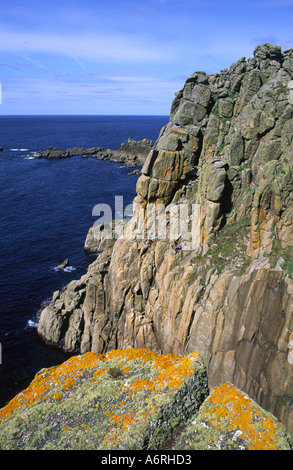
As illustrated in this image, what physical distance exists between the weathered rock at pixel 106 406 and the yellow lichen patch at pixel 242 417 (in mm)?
646

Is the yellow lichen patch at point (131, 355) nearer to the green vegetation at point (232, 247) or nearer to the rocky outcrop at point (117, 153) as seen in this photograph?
the green vegetation at point (232, 247)

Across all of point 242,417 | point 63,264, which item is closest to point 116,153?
point 63,264

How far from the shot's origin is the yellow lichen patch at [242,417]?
27.7 feet

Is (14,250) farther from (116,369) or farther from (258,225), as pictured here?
(116,369)

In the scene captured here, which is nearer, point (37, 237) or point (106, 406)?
point (106, 406)

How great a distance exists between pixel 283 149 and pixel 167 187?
14288 mm

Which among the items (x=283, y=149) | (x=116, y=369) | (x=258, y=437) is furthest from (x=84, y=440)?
(x=283, y=149)

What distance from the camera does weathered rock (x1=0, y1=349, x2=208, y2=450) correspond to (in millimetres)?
9234

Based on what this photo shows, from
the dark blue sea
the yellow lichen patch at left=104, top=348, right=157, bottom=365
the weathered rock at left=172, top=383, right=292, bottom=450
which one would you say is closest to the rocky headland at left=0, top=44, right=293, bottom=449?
the weathered rock at left=172, top=383, right=292, bottom=450

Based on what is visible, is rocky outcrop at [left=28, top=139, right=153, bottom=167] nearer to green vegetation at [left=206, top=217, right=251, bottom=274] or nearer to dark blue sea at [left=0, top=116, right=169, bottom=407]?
dark blue sea at [left=0, top=116, right=169, bottom=407]

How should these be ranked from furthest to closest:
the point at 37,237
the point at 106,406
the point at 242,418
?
1. the point at 37,237
2. the point at 106,406
3. the point at 242,418

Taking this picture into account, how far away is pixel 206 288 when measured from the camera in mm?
28234

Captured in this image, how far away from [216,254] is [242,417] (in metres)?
21.1

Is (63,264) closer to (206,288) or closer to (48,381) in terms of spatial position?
(206,288)
